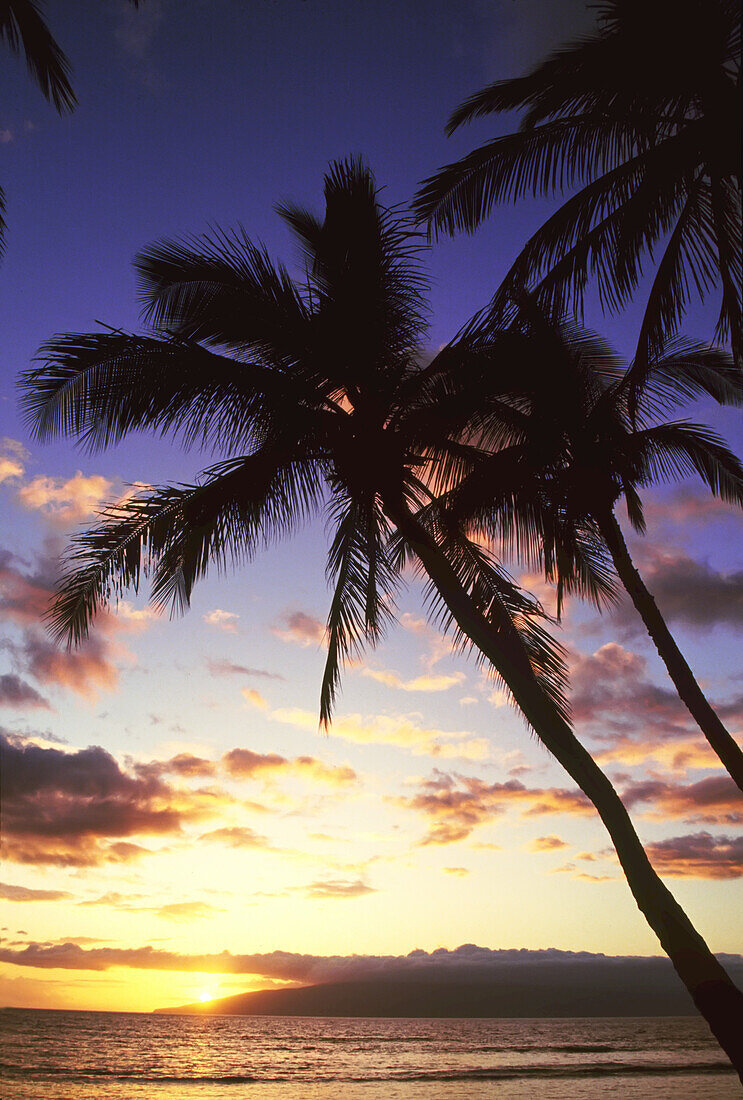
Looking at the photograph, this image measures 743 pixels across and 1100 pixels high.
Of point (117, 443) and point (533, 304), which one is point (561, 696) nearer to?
point (533, 304)

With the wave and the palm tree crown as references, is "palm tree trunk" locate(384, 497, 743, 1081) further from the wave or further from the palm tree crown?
the wave

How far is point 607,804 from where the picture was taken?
6680mm

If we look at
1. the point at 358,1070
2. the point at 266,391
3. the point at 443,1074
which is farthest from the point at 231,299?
the point at 358,1070

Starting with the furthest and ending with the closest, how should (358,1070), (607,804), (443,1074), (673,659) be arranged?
1. (358,1070)
2. (443,1074)
3. (673,659)
4. (607,804)

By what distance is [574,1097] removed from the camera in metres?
18.7

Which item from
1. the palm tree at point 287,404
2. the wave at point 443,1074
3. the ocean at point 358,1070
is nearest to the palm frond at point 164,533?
the palm tree at point 287,404

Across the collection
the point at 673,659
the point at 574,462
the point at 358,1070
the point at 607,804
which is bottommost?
the point at 358,1070

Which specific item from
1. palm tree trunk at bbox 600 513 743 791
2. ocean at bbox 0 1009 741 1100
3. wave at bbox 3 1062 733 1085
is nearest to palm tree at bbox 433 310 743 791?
palm tree trunk at bbox 600 513 743 791

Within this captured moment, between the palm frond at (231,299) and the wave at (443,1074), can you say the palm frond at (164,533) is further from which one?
the wave at (443,1074)

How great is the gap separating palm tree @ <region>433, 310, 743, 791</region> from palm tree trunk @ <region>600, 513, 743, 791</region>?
0.01 meters

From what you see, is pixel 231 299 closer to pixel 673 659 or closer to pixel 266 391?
pixel 266 391

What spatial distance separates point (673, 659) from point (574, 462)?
7.74 ft

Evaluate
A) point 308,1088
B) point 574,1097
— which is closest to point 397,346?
point 574,1097

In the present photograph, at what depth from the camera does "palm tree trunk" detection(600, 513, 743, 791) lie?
25.7ft
